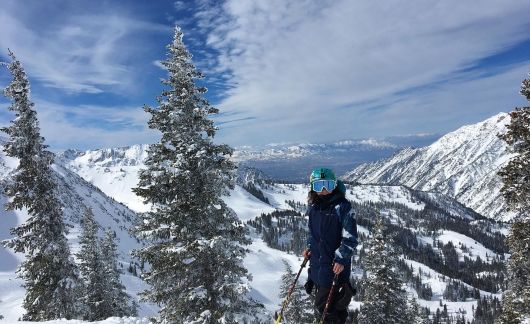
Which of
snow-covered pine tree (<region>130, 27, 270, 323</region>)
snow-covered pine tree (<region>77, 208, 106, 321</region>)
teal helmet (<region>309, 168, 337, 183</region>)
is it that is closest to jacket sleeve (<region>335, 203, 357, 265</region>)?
teal helmet (<region>309, 168, 337, 183</region>)

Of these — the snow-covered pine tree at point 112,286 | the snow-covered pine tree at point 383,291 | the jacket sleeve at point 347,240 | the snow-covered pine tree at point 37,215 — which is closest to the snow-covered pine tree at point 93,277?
the snow-covered pine tree at point 112,286

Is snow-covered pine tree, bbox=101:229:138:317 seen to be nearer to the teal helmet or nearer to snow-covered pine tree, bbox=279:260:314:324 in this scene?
snow-covered pine tree, bbox=279:260:314:324

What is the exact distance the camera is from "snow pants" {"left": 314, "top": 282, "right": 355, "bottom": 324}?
→ 8070mm

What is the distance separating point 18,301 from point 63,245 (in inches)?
2912

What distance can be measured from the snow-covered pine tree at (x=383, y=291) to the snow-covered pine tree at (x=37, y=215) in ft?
59.6

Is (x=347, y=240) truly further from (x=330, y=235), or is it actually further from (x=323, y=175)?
(x=323, y=175)

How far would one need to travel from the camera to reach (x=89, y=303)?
1240 inches

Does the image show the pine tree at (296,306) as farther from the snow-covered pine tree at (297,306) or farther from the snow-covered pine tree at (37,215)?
the snow-covered pine tree at (37,215)

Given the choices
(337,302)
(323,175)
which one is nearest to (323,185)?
(323,175)

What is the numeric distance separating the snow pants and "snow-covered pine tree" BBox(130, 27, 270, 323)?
4645 mm

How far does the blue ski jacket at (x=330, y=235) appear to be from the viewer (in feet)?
25.9

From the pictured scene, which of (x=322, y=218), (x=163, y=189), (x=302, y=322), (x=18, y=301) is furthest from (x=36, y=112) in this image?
(x=18, y=301)

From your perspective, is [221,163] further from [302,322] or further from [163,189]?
[302,322]

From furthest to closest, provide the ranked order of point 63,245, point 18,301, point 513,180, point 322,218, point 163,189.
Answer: point 18,301, point 63,245, point 163,189, point 513,180, point 322,218
